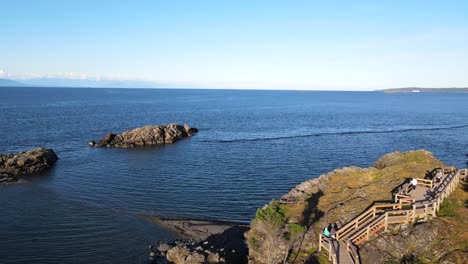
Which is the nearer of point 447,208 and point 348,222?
point 447,208

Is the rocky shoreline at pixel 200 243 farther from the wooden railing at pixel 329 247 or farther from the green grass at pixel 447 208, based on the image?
the green grass at pixel 447 208

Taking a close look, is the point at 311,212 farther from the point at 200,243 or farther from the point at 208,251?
the point at 200,243

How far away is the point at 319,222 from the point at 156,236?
17963 mm

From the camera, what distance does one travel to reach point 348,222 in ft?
90.4

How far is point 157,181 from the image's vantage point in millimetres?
56750

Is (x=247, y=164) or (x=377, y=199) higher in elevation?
(x=377, y=199)

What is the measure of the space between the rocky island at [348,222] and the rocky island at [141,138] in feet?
180

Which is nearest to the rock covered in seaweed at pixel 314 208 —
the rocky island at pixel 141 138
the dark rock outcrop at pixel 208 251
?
the dark rock outcrop at pixel 208 251

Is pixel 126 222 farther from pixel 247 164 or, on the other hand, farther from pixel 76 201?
pixel 247 164

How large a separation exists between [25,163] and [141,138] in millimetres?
28926

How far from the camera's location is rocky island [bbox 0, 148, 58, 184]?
60.8 m

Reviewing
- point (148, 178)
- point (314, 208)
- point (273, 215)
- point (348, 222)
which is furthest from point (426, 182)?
point (148, 178)

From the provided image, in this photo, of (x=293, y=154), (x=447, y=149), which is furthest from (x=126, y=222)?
(x=447, y=149)

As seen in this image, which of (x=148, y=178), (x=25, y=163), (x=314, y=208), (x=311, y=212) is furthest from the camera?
(x=25, y=163)
